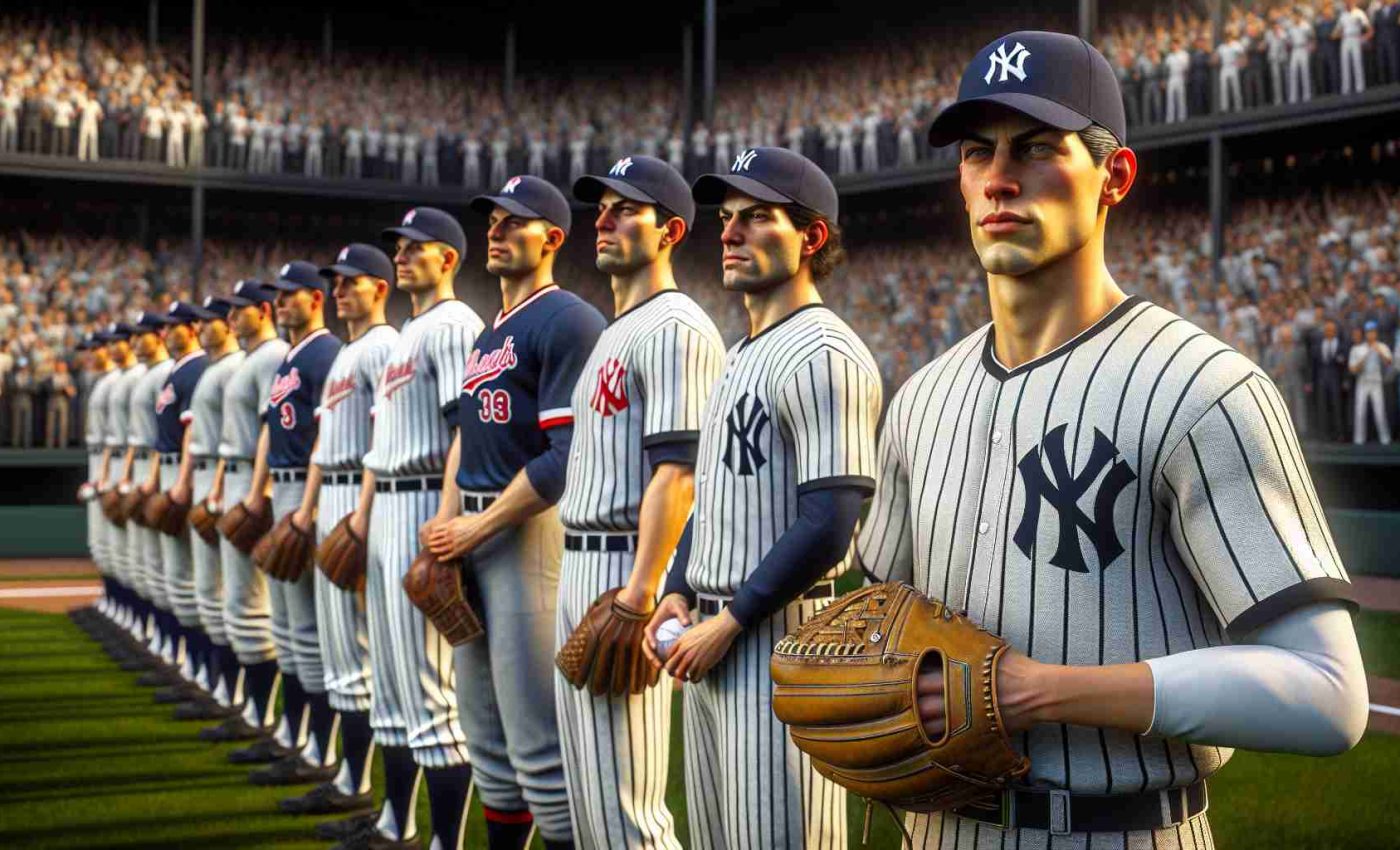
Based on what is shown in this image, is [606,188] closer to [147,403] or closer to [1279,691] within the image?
[1279,691]

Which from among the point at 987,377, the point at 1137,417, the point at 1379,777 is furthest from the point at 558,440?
the point at 1379,777

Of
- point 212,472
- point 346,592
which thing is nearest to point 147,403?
point 212,472

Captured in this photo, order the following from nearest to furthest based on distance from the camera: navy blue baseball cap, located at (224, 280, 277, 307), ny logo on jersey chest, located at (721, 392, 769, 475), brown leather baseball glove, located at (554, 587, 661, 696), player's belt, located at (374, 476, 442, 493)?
1. ny logo on jersey chest, located at (721, 392, 769, 475)
2. brown leather baseball glove, located at (554, 587, 661, 696)
3. player's belt, located at (374, 476, 442, 493)
4. navy blue baseball cap, located at (224, 280, 277, 307)

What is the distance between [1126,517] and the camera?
1672 mm

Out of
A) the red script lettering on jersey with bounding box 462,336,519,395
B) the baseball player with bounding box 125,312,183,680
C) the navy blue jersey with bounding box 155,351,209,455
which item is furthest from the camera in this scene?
the baseball player with bounding box 125,312,183,680

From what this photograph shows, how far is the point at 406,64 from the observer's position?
24781 mm

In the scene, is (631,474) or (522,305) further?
(522,305)

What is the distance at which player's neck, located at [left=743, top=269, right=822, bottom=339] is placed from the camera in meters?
3.15

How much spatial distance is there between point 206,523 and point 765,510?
5.42 m

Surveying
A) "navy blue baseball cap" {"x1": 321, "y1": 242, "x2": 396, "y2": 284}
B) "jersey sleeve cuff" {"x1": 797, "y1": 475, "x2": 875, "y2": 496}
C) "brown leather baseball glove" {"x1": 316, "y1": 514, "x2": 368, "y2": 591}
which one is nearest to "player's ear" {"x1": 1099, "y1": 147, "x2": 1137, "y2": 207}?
"jersey sleeve cuff" {"x1": 797, "y1": 475, "x2": 875, "y2": 496}

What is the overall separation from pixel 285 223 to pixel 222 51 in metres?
3.20

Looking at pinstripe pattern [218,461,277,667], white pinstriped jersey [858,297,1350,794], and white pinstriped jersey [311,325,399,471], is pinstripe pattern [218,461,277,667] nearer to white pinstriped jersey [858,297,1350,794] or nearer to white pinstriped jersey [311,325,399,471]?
white pinstriped jersey [311,325,399,471]

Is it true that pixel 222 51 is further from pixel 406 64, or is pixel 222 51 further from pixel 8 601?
pixel 8 601

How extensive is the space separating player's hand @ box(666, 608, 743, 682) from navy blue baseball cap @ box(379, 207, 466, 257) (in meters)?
2.62
